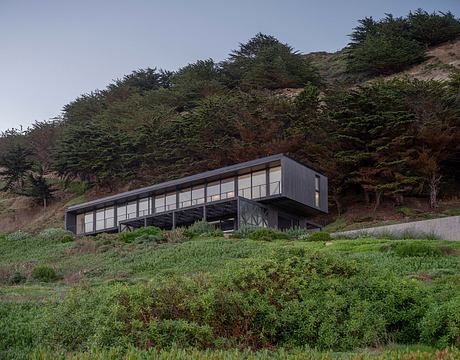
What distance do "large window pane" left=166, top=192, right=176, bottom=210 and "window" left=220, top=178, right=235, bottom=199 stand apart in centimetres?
395

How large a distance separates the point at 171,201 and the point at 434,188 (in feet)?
54.9

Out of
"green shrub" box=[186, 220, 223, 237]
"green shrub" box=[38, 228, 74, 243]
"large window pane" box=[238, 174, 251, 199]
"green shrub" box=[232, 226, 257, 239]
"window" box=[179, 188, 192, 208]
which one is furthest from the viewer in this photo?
"window" box=[179, 188, 192, 208]

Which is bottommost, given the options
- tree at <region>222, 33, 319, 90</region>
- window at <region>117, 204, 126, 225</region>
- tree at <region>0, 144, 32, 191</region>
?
window at <region>117, 204, 126, 225</region>

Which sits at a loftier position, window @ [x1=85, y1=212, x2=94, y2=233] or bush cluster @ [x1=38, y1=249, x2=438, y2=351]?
window @ [x1=85, y1=212, x2=94, y2=233]

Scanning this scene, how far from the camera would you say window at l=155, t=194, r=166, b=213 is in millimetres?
39150

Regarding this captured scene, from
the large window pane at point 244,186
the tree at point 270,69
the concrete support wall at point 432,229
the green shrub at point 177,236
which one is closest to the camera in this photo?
the concrete support wall at point 432,229

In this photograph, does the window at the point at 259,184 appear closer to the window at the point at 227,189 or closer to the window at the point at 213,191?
the window at the point at 227,189

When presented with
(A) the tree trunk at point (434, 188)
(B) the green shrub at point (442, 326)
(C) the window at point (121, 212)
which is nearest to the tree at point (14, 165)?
(C) the window at point (121, 212)

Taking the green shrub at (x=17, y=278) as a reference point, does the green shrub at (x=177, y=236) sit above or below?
above

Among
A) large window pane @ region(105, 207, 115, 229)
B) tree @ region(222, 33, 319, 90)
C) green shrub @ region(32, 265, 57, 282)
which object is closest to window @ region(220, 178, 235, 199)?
large window pane @ region(105, 207, 115, 229)

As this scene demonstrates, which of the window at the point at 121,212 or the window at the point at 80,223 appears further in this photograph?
the window at the point at 80,223

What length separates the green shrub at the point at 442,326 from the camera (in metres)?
8.71

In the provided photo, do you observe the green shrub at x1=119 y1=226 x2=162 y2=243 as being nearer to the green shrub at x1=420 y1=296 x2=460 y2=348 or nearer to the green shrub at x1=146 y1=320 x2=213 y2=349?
the green shrub at x1=146 y1=320 x2=213 y2=349

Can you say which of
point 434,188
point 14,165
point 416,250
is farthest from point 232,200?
point 14,165
